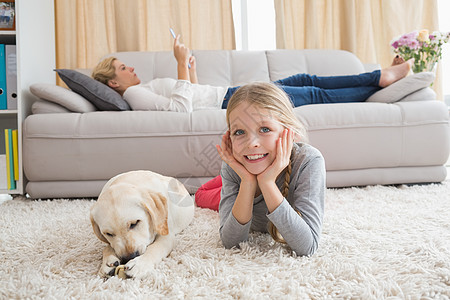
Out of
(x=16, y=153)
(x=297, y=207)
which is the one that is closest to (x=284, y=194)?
(x=297, y=207)

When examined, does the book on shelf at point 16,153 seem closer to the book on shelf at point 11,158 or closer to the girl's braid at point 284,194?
the book on shelf at point 11,158

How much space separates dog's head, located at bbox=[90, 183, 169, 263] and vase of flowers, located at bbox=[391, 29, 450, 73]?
239cm

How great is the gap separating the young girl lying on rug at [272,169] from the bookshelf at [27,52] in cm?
141

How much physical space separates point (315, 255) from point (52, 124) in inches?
57.9

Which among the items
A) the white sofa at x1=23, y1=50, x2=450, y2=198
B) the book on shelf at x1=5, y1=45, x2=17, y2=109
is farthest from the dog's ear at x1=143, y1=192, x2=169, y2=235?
the book on shelf at x1=5, y1=45, x2=17, y2=109

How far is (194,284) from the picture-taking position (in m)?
0.74

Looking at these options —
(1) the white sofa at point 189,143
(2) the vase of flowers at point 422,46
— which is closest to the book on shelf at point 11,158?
(1) the white sofa at point 189,143

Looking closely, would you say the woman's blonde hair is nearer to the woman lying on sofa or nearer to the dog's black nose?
the woman lying on sofa

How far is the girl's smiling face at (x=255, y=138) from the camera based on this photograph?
878mm

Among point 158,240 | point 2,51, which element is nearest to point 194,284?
point 158,240

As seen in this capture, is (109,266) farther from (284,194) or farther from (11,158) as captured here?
(11,158)

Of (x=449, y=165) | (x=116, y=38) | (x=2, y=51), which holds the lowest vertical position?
(x=449, y=165)

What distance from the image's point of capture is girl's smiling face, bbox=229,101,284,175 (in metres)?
0.88

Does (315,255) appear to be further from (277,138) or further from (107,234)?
(107,234)
